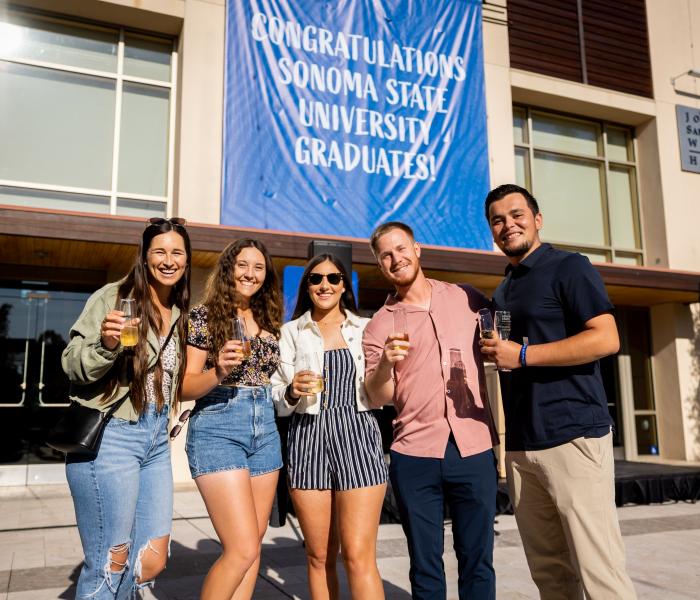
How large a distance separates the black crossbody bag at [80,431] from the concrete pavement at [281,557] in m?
2.17

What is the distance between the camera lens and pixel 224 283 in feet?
10.1

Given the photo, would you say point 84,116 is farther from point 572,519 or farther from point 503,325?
point 572,519

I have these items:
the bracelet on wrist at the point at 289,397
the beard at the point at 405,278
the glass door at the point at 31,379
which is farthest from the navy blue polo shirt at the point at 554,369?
the glass door at the point at 31,379

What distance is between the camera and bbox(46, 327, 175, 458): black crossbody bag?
242 centimetres

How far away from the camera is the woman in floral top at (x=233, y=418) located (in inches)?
109

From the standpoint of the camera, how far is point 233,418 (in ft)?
9.42

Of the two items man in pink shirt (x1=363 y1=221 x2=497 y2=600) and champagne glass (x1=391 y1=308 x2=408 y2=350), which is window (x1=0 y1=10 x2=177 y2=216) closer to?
man in pink shirt (x1=363 y1=221 x2=497 y2=600)

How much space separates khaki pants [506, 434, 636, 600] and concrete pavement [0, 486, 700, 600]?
5.00 feet

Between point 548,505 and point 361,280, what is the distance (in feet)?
24.4

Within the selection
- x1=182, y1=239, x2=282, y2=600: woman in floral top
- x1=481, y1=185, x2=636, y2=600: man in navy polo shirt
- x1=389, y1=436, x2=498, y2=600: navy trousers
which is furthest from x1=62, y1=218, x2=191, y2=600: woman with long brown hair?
x1=481, y1=185, x2=636, y2=600: man in navy polo shirt

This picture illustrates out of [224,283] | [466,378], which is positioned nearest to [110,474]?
[224,283]

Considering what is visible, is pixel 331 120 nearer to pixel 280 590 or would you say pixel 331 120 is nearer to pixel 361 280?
pixel 361 280

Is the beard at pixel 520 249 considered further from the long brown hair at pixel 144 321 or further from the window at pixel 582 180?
the window at pixel 582 180

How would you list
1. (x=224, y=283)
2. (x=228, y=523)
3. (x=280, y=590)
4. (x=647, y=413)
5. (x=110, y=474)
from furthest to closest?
(x=647, y=413), (x=280, y=590), (x=224, y=283), (x=228, y=523), (x=110, y=474)
